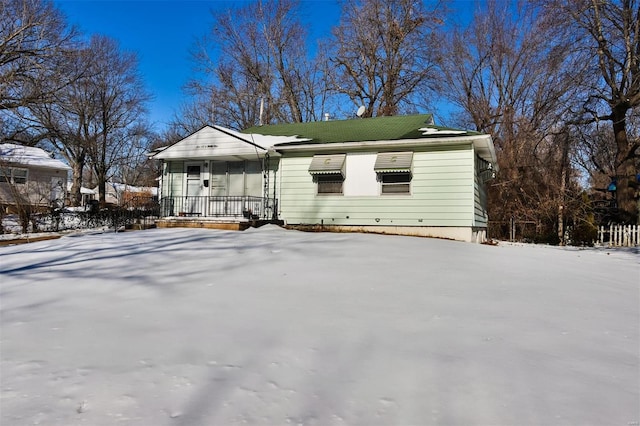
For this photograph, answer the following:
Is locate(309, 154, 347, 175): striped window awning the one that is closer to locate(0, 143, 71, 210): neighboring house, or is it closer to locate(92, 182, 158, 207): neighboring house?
locate(0, 143, 71, 210): neighboring house

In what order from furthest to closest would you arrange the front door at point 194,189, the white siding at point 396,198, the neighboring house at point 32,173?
the neighboring house at point 32,173 → the front door at point 194,189 → the white siding at point 396,198

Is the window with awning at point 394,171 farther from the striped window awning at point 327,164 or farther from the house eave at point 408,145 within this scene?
the striped window awning at point 327,164

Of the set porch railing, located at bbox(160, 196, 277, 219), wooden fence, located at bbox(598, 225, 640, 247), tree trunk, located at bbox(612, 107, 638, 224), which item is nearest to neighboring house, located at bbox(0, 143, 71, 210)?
porch railing, located at bbox(160, 196, 277, 219)

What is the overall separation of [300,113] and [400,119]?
1391 cm

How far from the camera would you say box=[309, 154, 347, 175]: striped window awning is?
11453 mm

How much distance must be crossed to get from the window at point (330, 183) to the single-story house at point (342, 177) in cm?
3

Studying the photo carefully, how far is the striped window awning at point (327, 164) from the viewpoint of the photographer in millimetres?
11453

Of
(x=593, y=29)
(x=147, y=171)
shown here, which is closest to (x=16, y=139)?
(x=147, y=171)

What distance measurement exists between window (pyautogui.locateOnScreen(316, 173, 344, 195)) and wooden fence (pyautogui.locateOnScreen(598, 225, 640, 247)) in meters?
9.73

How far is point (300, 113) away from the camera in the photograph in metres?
26.3

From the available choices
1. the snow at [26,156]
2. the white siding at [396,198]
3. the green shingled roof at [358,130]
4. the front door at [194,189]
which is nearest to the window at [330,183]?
the white siding at [396,198]

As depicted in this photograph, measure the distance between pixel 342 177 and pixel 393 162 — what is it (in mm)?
1640

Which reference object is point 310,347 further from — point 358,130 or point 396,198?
point 358,130

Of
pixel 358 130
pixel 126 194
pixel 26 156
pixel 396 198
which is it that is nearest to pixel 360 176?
pixel 396 198
